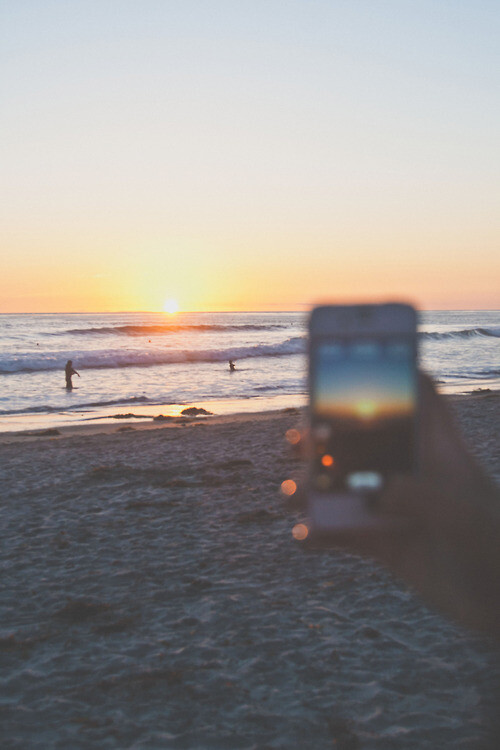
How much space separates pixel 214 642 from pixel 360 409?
151 inches

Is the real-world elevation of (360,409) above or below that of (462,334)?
above

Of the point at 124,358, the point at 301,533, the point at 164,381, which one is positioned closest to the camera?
the point at 301,533

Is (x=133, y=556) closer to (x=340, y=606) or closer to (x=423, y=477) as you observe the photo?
(x=340, y=606)

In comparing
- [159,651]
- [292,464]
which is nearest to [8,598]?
[159,651]

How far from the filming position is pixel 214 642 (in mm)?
5527

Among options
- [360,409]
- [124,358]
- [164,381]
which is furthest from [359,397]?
[124,358]

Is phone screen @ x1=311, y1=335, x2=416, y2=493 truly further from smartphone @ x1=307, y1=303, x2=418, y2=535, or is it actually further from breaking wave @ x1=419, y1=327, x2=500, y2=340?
breaking wave @ x1=419, y1=327, x2=500, y2=340

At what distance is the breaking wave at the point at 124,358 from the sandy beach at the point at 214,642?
36.4 meters

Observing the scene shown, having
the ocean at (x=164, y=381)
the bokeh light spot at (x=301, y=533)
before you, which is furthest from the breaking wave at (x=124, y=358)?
the bokeh light spot at (x=301, y=533)

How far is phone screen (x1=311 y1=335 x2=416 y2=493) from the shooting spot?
7.97ft

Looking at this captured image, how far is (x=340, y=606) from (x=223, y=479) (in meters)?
5.54

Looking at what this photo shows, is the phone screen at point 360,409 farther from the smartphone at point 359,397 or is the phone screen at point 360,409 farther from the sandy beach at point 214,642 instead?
the sandy beach at point 214,642

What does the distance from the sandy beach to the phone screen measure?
0.28 metres

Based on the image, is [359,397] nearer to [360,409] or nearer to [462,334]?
[360,409]
